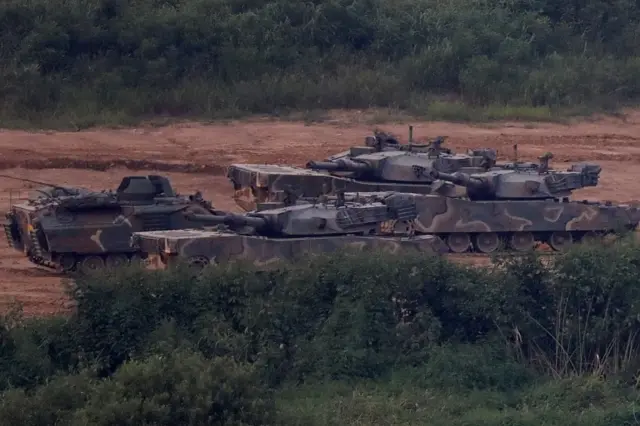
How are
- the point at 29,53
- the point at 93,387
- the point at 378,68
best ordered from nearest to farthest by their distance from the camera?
the point at 93,387
the point at 29,53
the point at 378,68

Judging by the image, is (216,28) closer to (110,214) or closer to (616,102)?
(616,102)

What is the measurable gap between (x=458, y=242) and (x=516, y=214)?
1.08 metres

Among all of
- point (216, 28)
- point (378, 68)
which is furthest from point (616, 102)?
point (216, 28)

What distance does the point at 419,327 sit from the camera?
18.0 meters

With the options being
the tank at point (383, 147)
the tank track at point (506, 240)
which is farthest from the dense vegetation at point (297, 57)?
the tank track at point (506, 240)

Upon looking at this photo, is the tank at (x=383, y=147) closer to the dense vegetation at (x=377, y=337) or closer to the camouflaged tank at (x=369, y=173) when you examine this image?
the camouflaged tank at (x=369, y=173)

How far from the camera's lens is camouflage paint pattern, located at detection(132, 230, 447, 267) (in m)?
19.5

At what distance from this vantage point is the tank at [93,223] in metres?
21.3

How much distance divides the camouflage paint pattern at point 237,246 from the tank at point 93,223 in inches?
43.8

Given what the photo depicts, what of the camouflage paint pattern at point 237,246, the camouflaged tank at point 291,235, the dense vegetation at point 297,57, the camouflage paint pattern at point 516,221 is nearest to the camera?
the camouflage paint pattern at point 237,246

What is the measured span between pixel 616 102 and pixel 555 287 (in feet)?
56.7

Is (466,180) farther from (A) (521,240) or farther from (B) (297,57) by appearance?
(B) (297,57)

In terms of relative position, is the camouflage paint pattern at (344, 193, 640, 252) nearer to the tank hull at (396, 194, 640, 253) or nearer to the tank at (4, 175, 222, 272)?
the tank hull at (396, 194, 640, 253)

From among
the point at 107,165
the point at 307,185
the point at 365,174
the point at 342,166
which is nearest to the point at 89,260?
the point at 307,185
